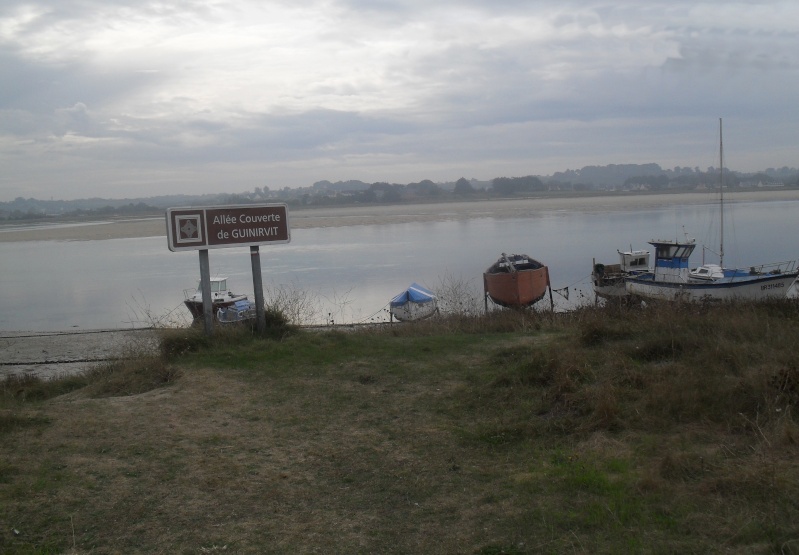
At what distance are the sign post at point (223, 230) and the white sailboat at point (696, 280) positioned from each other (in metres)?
11.7

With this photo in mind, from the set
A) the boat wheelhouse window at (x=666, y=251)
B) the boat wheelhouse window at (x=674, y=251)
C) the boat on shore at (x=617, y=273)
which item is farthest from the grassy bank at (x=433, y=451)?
the boat on shore at (x=617, y=273)

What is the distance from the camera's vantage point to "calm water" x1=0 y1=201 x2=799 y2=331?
1145 inches

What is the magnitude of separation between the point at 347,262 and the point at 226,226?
29.7m

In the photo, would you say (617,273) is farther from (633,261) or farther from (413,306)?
(413,306)

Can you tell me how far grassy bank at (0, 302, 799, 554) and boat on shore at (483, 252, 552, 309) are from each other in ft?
46.4

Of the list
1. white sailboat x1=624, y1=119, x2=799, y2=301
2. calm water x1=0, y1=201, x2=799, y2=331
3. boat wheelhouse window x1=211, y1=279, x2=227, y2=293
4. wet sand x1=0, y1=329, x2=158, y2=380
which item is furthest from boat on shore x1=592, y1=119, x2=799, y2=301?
wet sand x1=0, y1=329, x2=158, y2=380

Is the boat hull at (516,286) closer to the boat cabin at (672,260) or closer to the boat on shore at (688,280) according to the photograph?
the boat on shore at (688,280)

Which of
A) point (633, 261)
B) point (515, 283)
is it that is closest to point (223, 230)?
point (515, 283)

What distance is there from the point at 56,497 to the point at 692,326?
7865 mm

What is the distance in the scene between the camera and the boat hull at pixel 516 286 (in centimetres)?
2480

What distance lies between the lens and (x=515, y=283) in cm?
2480

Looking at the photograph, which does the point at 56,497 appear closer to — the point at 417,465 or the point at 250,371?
the point at 417,465

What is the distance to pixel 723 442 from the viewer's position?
19.6ft

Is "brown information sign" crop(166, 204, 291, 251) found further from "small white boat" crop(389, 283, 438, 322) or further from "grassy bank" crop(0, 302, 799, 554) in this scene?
"small white boat" crop(389, 283, 438, 322)
